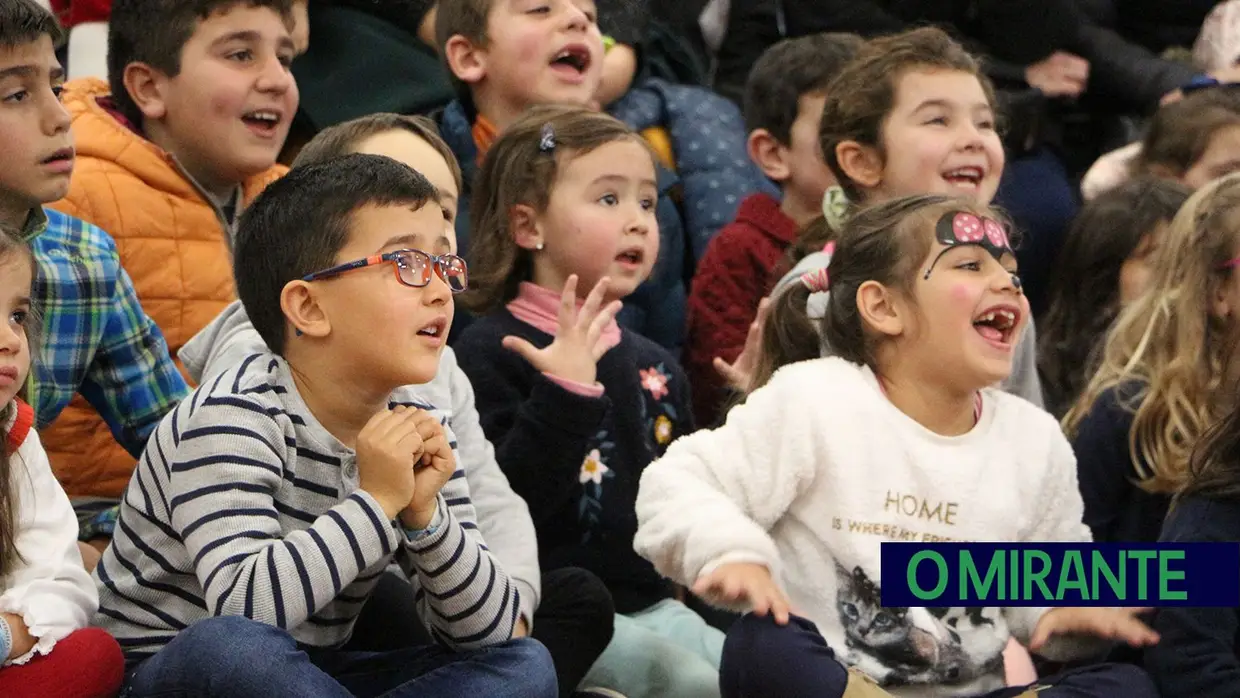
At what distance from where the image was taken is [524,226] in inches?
126

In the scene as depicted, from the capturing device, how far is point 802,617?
242 cm

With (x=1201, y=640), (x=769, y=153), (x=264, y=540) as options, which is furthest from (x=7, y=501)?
(x=769, y=153)

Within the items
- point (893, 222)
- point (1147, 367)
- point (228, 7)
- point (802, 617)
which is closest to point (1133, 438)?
point (1147, 367)

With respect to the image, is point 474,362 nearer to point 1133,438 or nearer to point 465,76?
point 465,76

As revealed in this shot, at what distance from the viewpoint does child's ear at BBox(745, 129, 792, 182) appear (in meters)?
3.96

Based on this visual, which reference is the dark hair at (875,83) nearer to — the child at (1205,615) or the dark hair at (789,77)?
the dark hair at (789,77)

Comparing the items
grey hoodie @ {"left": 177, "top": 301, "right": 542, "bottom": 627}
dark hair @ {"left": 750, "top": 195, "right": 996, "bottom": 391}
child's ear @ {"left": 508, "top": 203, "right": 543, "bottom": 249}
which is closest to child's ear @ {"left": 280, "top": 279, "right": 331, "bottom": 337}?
grey hoodie @ {"left": 177, "top": 301, "right": 542, "bottom": 627}

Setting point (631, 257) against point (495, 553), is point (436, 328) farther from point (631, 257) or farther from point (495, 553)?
point (631, 257)

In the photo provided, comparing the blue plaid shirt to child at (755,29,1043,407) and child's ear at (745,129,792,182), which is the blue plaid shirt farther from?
child's ear at (745,129,792,182)

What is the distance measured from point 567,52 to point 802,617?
65.8 inches

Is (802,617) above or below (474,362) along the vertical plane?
below

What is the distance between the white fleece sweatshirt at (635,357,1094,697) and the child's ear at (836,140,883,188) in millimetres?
964

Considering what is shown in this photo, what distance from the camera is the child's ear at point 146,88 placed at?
3178 millimetres

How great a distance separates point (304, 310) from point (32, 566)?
48 centimetres
